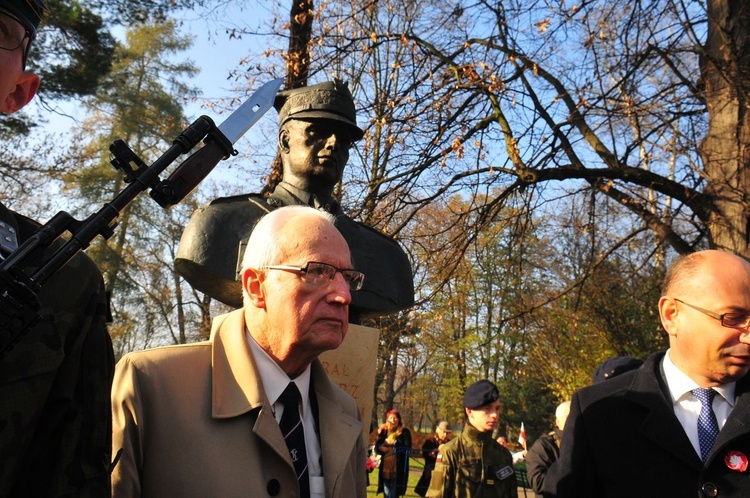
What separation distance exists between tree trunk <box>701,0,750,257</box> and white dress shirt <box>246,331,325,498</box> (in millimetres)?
6637

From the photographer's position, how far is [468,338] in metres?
29.3

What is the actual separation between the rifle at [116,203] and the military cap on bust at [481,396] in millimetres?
4461

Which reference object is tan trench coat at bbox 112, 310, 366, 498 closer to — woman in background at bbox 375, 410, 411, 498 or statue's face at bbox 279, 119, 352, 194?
statue's face at bbox 279, 119, 352, 194

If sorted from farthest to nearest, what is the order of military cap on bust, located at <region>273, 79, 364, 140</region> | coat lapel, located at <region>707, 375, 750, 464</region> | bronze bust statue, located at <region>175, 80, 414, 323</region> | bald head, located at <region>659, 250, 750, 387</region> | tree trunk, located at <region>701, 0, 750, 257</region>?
tree trunk, located at <region>701, 0, 750, 257</region>
military cap on bust, located at <region>273, 79, 364, 140</region>
bronze bust statue, located at <region>175, 80, 414, 323</region>
bald head, located at <region>659, 250, 750, 387</region>
coat lapel, located at <region>707, 375, 750, 464</region>

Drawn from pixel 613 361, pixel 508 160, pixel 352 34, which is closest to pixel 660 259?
pixel 508 160

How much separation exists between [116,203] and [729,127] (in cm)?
787

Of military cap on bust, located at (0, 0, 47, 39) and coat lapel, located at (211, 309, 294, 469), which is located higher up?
military cap on bust, located at (0, 0, 47, 39)

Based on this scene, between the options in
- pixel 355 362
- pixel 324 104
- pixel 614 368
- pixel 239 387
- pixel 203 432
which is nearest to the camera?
pixel 203 432

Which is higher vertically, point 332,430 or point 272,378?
point 272,378

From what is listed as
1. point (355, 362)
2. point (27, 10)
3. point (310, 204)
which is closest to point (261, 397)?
point (27, 10)

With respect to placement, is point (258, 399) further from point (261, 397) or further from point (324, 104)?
point (324, 104)

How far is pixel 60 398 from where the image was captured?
4.82 ft

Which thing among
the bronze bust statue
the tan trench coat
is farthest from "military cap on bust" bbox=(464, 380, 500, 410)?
the tan trench coat

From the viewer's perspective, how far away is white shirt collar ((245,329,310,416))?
85.9 inches
